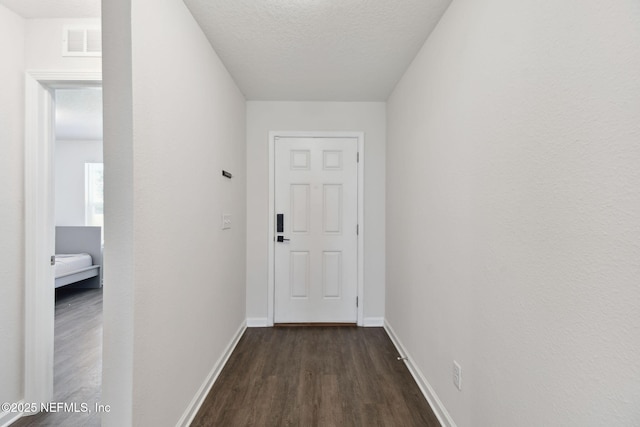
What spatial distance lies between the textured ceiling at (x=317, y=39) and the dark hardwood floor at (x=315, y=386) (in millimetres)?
2426

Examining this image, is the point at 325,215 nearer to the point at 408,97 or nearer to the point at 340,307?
the point at 340,307

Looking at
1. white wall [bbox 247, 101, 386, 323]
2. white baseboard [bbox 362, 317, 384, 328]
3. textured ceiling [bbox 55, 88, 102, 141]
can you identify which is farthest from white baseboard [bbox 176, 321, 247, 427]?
textured ceiling [bbox 55, 88, 102, 141]

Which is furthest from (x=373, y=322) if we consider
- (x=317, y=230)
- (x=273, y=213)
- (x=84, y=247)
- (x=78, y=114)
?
(x=78, y=114)

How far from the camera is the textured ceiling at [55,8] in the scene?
176 centimetres

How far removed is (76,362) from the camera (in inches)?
101

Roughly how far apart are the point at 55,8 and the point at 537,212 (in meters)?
2.65

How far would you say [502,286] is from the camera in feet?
4.10

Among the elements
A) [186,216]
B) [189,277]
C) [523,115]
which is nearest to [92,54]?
[186,216]

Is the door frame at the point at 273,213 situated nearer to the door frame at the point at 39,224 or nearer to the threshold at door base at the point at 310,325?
the threshold at door base at the point at 310,325

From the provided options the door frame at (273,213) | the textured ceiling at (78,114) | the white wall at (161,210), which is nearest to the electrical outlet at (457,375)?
the white wall at (161,210)

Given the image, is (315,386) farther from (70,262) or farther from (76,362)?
(70,262)

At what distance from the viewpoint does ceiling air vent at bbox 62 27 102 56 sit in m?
1.91

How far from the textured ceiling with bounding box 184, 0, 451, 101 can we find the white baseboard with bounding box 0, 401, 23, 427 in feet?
8.38

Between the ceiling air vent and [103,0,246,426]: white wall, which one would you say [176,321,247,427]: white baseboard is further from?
the ceiling air vent
